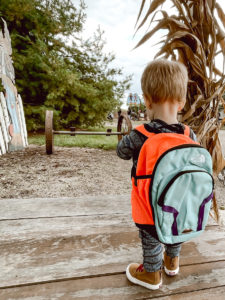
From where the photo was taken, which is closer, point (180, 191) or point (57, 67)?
point (180, 191)

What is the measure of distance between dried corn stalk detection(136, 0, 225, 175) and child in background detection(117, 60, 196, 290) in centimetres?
61

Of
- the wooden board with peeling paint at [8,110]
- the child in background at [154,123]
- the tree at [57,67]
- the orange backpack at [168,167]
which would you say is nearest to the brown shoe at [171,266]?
the child in background at [154,123]

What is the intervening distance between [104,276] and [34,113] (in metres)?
6.64

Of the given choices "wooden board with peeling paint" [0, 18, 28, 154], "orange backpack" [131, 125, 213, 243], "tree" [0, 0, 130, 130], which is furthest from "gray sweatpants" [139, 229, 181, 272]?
"tree" [0, 0, 130, 130]

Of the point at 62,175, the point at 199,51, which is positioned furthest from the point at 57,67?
the point at 199,51

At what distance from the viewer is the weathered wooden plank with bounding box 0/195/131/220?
1499 millimetres

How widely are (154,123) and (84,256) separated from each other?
78 cm

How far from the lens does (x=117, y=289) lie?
0.93 m

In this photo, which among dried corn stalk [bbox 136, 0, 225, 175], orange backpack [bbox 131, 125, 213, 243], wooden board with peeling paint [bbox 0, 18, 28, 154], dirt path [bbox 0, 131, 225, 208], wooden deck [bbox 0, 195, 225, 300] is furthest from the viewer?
wooden board with peeling paint [bbox 0, 18, 28, 154]

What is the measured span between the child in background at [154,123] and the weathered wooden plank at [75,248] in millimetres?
147

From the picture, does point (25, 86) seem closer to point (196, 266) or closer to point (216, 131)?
point (216, 131)

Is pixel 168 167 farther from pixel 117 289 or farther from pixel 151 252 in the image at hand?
pixel 117 289

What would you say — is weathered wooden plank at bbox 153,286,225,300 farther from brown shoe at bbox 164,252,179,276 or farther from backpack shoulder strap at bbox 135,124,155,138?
backpack shoulder strap at bbox 135,124,155,138

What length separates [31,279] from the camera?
0.96 meters
